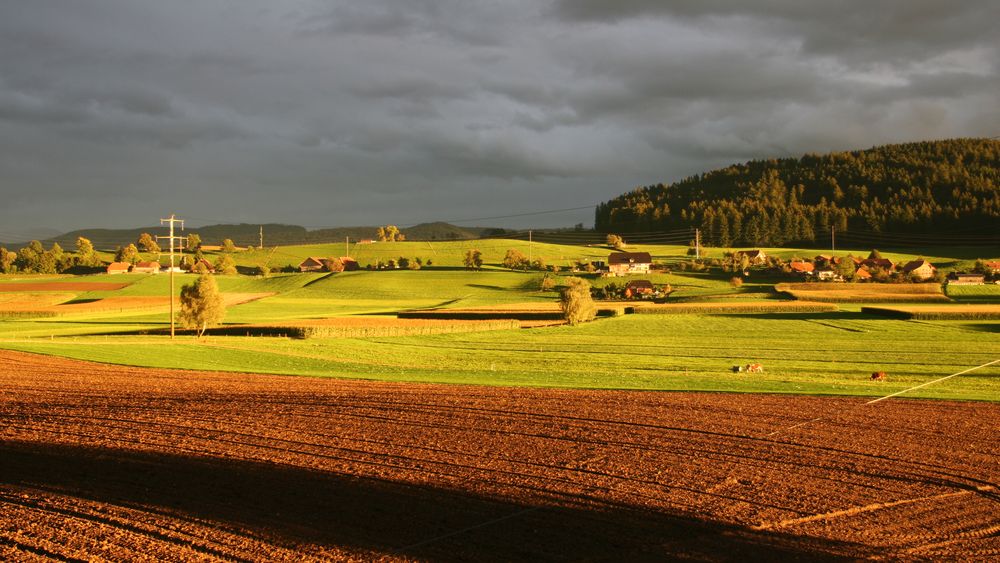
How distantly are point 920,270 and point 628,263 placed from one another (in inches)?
2006

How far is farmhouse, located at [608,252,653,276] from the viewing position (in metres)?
138

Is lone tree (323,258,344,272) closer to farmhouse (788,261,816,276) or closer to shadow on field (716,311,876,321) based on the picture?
farmhouse (788,261,816,276)

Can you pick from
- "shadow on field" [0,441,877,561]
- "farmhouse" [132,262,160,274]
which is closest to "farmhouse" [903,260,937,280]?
"shadow on field" [0,441,877,561]

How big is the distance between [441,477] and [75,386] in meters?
21.3

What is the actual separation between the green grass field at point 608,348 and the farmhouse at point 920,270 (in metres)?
A: 26.0

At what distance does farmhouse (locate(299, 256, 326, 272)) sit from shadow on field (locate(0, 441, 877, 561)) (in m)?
137

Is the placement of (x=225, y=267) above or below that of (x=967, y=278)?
above

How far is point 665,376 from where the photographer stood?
36844mm

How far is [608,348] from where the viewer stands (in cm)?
5453

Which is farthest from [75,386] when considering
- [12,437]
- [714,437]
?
[714,437]

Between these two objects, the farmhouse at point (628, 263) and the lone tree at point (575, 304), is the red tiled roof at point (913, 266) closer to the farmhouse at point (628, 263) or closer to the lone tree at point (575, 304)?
the farmhouse at point (628, 263)

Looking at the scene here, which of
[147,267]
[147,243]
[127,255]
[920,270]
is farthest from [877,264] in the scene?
[147,243]

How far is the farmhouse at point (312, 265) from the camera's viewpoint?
15211 centimetres

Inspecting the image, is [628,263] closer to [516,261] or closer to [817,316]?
[516,261]
